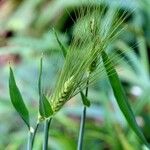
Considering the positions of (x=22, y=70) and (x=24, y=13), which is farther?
(x=24, y=13)

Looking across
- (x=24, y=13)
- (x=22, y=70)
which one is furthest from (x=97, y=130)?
(x=24, y=13)

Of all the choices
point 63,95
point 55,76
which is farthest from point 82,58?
point 55,76

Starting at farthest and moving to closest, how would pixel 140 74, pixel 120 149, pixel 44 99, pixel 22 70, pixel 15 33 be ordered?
1. pixel 15 33
2. pixel 22 70
3. pixel 140 74
4. pixel 120 149
5. pixel 44 99

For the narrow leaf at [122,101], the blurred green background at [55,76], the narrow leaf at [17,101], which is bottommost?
the blurred green background at [55,76]

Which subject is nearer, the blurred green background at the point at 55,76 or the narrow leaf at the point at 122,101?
the narrow leaf at the point at 122,101

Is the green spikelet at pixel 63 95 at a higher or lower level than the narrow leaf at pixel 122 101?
higher

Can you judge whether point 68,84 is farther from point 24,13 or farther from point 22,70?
point 24,13
